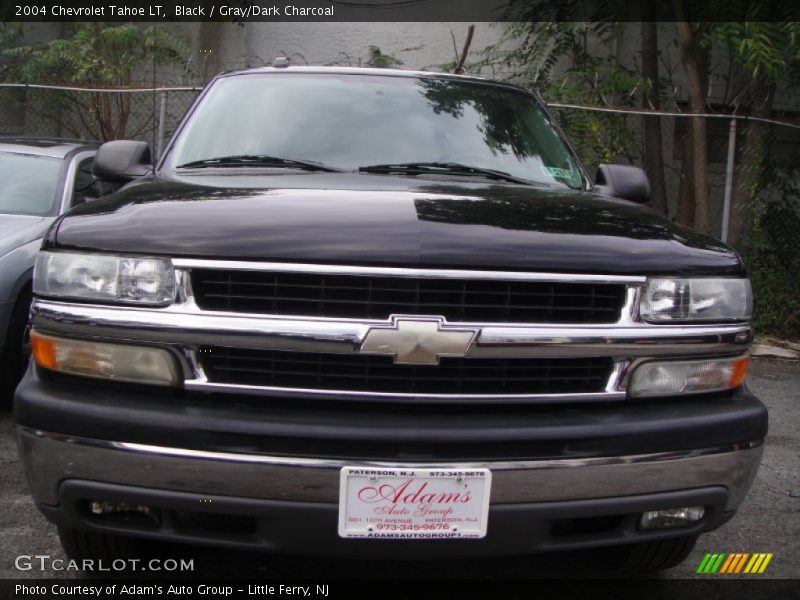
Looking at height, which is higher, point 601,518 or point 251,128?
point 251,128

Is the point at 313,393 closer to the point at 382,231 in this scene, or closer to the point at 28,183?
the point at 382,231

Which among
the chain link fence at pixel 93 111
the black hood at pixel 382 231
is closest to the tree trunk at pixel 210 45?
the chain link fence at pixel 93 111

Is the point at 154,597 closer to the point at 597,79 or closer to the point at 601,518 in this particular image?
the point at 601,518

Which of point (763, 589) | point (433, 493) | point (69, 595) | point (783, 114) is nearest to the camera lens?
point (433, 493)

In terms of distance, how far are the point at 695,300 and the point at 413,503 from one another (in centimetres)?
105

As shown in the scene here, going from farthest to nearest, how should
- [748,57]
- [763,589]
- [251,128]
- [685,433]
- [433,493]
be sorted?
[748,57]
[251,128]
[763,589]
[685,433]
[433,493]

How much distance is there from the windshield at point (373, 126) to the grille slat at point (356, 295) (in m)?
1.08

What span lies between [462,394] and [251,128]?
1.81m

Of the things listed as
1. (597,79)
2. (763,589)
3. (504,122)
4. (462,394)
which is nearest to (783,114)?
(597,79)

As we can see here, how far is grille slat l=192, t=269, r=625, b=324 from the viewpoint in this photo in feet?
7.70

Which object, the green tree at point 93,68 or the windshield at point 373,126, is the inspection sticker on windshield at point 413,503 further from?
the green tree at point 93,68

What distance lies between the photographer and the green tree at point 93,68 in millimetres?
10188

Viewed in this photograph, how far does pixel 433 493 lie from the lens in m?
2.28

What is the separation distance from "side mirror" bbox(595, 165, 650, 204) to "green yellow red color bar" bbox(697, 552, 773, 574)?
4.97 ft
